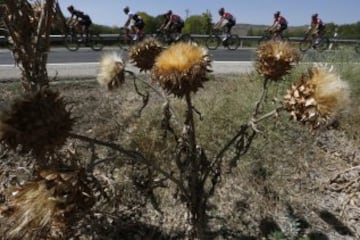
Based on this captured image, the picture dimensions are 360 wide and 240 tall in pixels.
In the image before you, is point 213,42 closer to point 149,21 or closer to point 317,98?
point 149,21

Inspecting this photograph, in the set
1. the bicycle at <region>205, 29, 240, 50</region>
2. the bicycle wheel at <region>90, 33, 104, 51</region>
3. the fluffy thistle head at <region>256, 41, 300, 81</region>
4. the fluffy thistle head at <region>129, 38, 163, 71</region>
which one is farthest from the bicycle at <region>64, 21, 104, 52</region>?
the fluffy thistle head at <region>256, 41, 300, 81</region>

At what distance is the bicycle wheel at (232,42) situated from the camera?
21422 mm

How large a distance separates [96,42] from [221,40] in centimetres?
523

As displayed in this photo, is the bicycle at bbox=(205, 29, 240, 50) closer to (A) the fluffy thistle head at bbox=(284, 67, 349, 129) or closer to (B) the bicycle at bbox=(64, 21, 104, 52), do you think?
(B) the bicycle at bbox=(64, 21, 104, 52)

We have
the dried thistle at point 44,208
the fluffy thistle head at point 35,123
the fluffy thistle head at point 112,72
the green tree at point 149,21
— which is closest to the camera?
the dried thistle at point 44,208

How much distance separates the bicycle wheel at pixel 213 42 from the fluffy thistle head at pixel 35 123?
64.4 ft

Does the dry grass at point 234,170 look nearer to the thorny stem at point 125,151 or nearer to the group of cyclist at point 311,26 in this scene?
the thorny stem at point 125,151

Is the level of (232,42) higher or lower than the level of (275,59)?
lower

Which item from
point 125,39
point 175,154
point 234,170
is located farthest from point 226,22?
point 175,154

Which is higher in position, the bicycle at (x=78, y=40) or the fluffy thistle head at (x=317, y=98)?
the fluffy thistle head at (x=317, y=98)

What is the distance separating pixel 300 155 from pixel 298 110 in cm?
344

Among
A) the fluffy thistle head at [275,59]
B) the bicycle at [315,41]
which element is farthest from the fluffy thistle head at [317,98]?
the bicycle at [315,41]

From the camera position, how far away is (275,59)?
94.7 inches

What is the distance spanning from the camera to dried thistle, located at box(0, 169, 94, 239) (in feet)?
5.04
